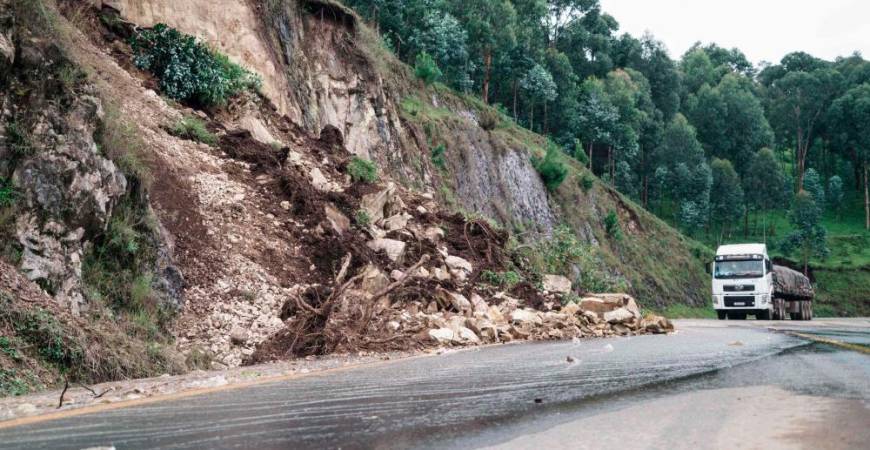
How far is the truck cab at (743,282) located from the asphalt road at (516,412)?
22286mm

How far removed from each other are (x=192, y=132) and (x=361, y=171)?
4948 millimetres

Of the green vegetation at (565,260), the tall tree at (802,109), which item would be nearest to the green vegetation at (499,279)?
the green vegetation at (565,260)

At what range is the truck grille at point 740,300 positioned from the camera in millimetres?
28281

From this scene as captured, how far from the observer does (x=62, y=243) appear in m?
8.70

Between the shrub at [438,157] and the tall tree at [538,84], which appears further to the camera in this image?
the tall tree at [538,84]

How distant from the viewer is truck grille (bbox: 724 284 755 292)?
92.8ft

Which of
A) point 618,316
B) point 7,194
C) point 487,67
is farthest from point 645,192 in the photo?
point 7,194

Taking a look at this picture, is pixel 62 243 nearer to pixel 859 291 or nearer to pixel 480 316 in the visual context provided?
pixel 480 316

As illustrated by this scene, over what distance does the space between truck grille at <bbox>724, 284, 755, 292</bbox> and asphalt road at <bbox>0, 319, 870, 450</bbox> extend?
22.3 metres

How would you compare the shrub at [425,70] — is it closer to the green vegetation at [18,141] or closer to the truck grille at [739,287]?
the truck grille at [739,287]

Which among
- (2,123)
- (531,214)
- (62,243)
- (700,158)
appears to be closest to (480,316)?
(62,243)

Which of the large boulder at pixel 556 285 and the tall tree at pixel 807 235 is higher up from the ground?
the tall tree at pixel 807 235

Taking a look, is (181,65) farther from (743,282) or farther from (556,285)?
(743,282)

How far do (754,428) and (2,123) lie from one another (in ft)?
29.0
